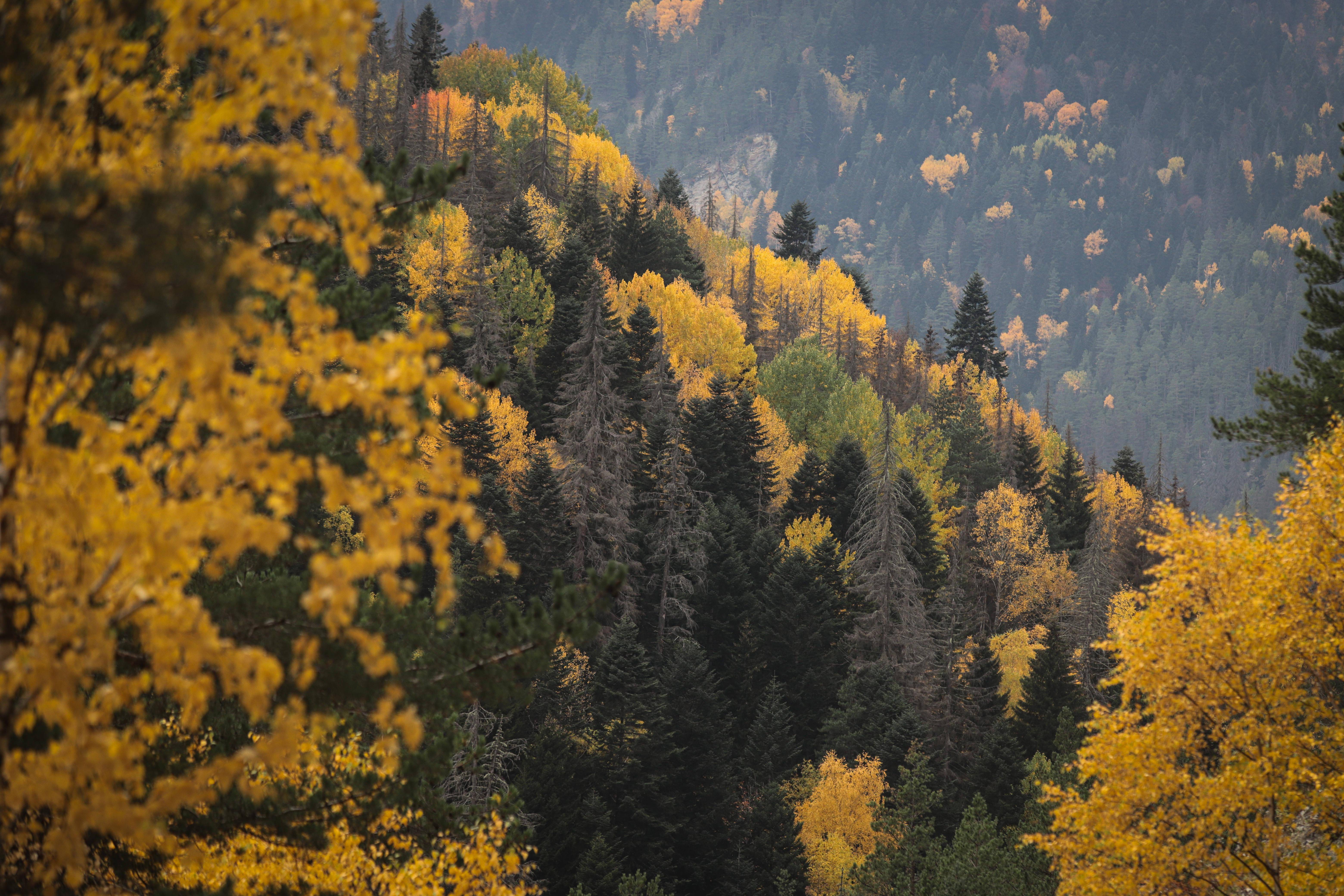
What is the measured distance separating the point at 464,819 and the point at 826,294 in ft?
296

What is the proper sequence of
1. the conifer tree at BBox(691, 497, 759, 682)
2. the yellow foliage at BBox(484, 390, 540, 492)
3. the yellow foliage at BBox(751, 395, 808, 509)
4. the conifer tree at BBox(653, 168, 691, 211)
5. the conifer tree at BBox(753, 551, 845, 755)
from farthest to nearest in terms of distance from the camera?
1. the conifer tree at BBox(653, 168, 691, 211)
2. the yellow foliage at BBox(751, 395, 808, 509)
3. the yellow foliage at BBox(484, 390, 540, 492)
4. the conifer tree at BBox(753, 551, 845, 755)
5. the conifer tree at BBox(691, 497, 759, 682)

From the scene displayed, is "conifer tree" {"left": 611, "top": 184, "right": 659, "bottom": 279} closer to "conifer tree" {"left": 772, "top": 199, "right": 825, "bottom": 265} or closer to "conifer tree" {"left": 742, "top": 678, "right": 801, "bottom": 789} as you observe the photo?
"conifer tree" {"left": 772, "top": 199, "right": 825, "bottom": 265}

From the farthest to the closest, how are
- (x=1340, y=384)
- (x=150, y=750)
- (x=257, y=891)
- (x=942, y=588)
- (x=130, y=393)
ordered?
(x=942, y=588) → (x=1340, y=384) → (x=257, y=891) → (x=150, y=750) → (x=130, y=393)

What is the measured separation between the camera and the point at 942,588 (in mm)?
49469

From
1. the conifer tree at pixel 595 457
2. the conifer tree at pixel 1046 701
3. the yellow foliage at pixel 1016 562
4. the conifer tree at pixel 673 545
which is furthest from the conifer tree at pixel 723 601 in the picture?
the yellow foliage at pixel 1016 562

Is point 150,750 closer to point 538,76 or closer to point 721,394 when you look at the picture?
point 721,394

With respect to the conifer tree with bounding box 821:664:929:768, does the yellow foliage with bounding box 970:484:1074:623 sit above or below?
above

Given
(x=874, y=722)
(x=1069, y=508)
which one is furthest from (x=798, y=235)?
(x=874, y=722)

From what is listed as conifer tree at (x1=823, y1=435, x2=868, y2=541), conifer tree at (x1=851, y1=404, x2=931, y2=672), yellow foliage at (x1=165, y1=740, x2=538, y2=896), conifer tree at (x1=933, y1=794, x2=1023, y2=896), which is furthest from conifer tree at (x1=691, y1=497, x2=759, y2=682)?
yellow foliage at (x1=165, y1=740, x2=538, y2=896)

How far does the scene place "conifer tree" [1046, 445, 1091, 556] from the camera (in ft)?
225

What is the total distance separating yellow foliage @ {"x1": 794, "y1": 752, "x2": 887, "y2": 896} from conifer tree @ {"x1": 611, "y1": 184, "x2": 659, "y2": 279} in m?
44.1

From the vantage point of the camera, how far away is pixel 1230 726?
12734 millimetres

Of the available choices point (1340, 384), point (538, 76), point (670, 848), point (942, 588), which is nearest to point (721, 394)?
point (942, 588)

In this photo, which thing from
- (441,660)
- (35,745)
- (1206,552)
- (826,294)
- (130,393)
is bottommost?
(35,745)
